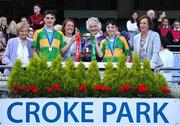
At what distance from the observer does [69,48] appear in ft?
32.8

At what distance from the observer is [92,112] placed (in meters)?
7.89

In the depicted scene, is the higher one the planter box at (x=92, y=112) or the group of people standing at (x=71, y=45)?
the group of people standing at (x=71, y=45)

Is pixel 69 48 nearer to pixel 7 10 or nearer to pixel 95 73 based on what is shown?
pixel 95 73

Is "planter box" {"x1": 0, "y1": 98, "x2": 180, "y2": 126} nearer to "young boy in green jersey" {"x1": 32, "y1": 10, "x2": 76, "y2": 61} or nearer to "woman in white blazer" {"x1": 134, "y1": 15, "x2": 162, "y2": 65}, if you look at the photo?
"young boy in green jersey" {"x1": 32, "y1": 10, "x2": 76, "y2": 61}

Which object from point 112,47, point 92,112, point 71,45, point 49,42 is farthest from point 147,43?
point 92,112

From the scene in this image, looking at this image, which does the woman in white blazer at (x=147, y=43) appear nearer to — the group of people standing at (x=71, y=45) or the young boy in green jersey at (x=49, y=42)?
the group of people standing at (x=71, y=45)

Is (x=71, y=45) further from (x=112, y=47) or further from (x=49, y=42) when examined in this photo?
(x=112, y=47)

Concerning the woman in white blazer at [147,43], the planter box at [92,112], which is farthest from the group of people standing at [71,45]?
the planter box at [92,112]

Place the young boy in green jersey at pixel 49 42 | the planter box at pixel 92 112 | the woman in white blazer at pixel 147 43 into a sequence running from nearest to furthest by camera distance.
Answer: the planter box at pixel 92 112, the young boy in green jersey at pixel 49 42, the woman in white blazer at pixel 147 43

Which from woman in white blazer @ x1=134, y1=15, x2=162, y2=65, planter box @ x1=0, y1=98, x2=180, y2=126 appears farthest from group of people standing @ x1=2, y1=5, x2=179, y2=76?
planter box @ x1=0, y1=98, x2=180, y2=126

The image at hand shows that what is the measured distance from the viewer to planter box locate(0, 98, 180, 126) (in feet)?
25.8

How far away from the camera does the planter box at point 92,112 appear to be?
7.88 m

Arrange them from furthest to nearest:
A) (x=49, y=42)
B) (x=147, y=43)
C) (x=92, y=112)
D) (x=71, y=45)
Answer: (x=71, y=45), (x=147, y=43), (x=49, y=42), (x=92, y=112)

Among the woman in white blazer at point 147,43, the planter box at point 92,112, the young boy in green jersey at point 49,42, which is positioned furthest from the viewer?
the woman in white blazer at point 147,43
